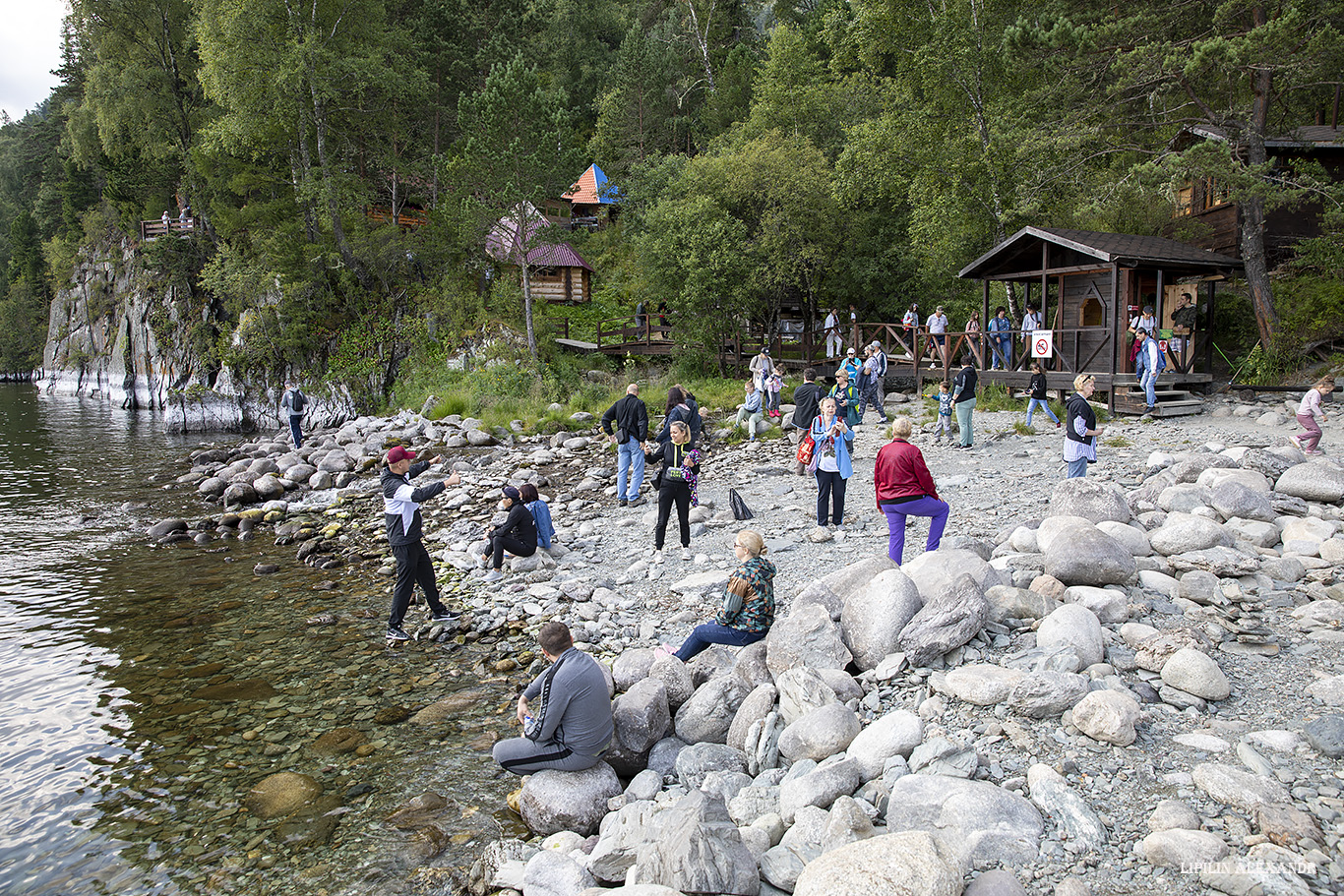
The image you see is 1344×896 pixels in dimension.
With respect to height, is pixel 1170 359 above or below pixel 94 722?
above

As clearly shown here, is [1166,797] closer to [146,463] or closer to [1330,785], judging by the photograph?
[1330,785]

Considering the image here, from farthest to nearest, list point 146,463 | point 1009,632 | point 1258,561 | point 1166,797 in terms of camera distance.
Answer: point 146,463 → point 1258,561 → point 1009,632 → point 1166,797

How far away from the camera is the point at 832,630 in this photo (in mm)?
6027

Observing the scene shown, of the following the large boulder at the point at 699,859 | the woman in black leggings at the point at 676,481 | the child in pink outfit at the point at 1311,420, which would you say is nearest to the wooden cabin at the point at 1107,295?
the child in pink outfit at the point at 1311,420

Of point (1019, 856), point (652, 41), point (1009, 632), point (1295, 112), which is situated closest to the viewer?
point (1019, 856)

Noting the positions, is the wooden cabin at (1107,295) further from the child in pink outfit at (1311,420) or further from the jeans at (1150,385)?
the child in pink outfit at (1311,420)

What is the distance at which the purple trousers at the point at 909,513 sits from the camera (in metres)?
7.64

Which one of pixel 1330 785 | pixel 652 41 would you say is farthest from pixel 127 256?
pixel 1330 785

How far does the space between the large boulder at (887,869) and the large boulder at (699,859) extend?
0.39m

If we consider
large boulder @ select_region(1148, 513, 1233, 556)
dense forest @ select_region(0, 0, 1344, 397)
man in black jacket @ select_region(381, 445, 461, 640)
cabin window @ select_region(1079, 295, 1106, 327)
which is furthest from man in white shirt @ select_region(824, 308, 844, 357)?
man in black jacket @ select_region(381, 445, 461, 640)

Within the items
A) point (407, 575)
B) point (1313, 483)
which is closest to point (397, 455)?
point (407, 575)

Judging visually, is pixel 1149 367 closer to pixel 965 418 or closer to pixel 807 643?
pixel 965 418

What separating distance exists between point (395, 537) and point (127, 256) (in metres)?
49.2

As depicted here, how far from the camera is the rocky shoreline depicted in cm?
373
